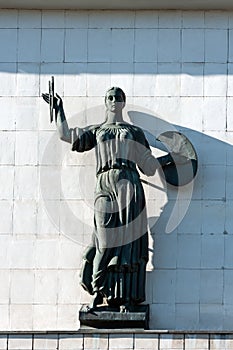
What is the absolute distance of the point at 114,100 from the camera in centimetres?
1327

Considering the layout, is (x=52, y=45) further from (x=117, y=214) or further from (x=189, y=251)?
(x=189, y=251)

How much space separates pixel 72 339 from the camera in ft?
41.8

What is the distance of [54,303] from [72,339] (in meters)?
0.64

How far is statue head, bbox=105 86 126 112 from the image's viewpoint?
1327 cm

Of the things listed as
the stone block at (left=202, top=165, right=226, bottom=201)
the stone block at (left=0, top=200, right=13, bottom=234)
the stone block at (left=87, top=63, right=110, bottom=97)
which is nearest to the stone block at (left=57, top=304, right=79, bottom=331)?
the stone block at (left=0, top=200, right=13, bottom=234)

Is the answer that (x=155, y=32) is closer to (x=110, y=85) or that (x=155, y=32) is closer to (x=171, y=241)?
(x=110, y=85)

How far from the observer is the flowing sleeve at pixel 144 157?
43.3 ft

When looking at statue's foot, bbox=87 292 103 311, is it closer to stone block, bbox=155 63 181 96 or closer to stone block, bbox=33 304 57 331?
stone block, bbox=33 304 57 331

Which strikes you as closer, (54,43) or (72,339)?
(72,339)

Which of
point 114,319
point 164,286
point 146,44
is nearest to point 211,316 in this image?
point 164,286

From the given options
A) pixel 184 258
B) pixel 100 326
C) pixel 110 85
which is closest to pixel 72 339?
pixel 100 326

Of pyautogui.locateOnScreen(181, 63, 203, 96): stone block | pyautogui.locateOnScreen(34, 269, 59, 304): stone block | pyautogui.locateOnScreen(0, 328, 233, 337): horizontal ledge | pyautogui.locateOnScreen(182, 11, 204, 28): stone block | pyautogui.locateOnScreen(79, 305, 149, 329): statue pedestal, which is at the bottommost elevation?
pyautogui.locateOnScreen(0, 328, 233, 337): horizontal ledge

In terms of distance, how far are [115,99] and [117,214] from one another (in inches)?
34.7

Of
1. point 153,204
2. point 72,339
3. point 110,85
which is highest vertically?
point 110,85
